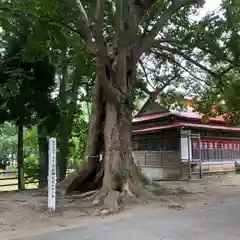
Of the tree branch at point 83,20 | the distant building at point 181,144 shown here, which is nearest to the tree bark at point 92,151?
the tree branch at point 83,20

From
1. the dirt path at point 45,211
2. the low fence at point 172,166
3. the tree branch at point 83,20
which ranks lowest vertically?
the dirt path at point 45,211

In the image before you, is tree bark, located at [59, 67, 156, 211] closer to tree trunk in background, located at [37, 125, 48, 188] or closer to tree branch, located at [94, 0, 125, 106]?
tree branch, located at [94, 0, 125, 106]

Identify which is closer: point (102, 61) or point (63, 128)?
point (102, 61)

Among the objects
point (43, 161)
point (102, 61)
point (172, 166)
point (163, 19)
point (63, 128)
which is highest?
point (163, 19)

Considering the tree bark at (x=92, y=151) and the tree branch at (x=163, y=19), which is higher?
the tree branch at (x=163, y=19)

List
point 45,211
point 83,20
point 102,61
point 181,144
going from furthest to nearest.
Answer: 1. point 181,144
2. point 102,61
3. point 83,20
4. point 45,211

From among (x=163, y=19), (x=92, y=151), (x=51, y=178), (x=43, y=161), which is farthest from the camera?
(x=43, y=161)

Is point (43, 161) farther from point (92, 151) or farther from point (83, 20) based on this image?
point (83, 20)

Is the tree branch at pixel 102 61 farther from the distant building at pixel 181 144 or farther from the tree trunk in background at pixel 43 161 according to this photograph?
the distant building at pixel 181 144

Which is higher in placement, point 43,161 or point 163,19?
point 163,19

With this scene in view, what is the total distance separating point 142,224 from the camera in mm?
8617

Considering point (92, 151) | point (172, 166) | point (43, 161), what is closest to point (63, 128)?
point (43, 161)

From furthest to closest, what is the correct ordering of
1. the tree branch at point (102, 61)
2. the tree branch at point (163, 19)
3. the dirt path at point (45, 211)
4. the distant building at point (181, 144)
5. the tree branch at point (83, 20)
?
the distant building at point (181, 144), the tree branch at point (163, 19), the tree branch at point (83, 20), the tree branch at point (102, 61), the dirt path at point (45, 211)

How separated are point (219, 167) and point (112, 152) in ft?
45.3
